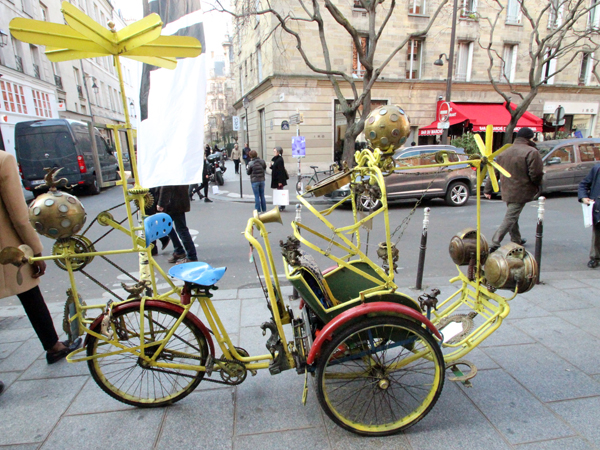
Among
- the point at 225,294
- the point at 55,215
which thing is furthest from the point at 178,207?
the point at 55,215

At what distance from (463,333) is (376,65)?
1964cm

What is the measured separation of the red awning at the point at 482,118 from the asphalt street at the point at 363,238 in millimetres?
9180

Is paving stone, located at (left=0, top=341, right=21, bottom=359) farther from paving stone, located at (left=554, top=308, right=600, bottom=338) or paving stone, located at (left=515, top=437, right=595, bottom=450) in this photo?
paving stone, located at (left=554, top=308, right=600, bottom=338)

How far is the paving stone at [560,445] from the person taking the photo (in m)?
2.12

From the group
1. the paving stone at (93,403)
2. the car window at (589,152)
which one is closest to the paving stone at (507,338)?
the paving stone at (93,403)

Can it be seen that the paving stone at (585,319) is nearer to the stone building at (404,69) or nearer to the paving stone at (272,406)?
the paving stone at (272,406)

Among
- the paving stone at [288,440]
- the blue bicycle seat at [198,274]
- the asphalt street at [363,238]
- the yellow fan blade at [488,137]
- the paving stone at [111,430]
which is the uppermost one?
the yellow fan blade at [488,137]

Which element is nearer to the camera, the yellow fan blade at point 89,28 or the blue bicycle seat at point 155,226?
the yellow fan blade at point 89,28

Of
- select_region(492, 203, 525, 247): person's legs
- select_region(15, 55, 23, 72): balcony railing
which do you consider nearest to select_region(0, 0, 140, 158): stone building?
select_region(15, 55, 23, 72): balcony railing

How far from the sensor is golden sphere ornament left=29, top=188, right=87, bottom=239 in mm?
2094

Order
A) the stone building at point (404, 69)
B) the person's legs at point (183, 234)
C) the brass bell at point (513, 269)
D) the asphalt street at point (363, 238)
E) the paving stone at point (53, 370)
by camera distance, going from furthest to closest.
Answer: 1. the stone building at point (404, 69)
2. the person's legs at point (183, 234)
3. the asphalt street at point (363, 238)
4. the paving stone at point (53, 370)
5. the brass bell at point (513, 269)

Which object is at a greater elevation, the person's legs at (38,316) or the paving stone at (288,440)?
the person's legs at (38,316)

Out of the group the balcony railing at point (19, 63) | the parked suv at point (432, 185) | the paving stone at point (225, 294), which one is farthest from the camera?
the balcony railing at point (19, 63)

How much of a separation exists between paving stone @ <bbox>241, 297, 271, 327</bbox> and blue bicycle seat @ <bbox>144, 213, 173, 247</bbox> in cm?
148
